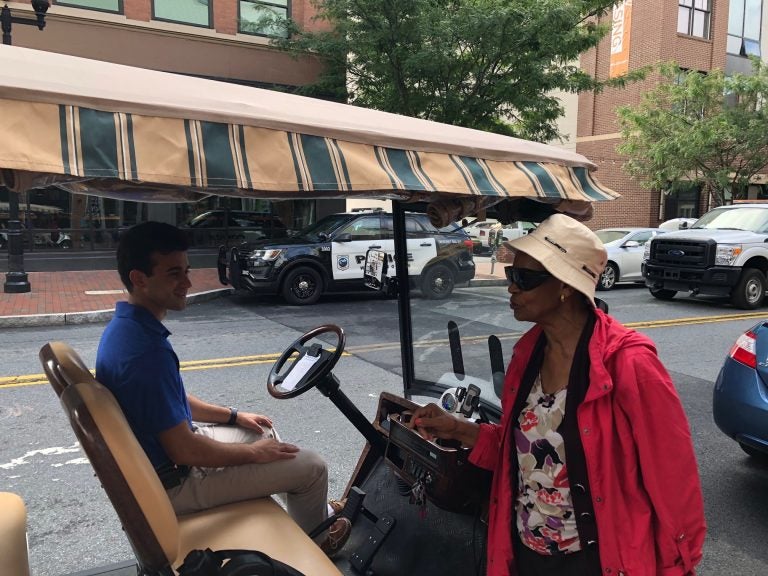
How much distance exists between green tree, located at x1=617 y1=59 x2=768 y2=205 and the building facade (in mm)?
10620

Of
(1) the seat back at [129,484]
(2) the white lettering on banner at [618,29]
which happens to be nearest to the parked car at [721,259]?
(1) the seat back at [129,484]

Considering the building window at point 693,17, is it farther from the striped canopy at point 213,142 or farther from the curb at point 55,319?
the striped canopy at point 213,142

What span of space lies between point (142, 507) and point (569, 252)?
1.46 meters

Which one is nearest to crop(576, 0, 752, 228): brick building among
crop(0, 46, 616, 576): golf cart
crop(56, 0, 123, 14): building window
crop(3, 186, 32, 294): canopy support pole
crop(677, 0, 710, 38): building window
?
crop(677, 0, 710, 38): building window

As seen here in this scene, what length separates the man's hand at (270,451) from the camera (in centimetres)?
256

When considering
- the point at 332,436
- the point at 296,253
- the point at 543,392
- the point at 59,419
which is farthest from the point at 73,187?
the point at 296,253

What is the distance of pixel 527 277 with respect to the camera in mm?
1927

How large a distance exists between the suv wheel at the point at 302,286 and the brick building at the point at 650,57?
15.4 meters

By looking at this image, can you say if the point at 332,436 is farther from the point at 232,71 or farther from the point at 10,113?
the point at 232,71

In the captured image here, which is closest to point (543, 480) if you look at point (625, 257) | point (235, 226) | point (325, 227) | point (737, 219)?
point (325, 227)

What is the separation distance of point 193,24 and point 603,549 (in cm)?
1703

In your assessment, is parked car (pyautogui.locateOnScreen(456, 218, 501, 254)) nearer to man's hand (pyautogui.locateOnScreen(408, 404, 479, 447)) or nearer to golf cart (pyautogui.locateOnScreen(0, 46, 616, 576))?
golf cart (pyautogui.locateOnScreen(0, 46, 616, 576))

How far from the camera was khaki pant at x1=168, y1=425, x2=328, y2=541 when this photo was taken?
244 centimetres

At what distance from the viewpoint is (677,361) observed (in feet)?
25.6
